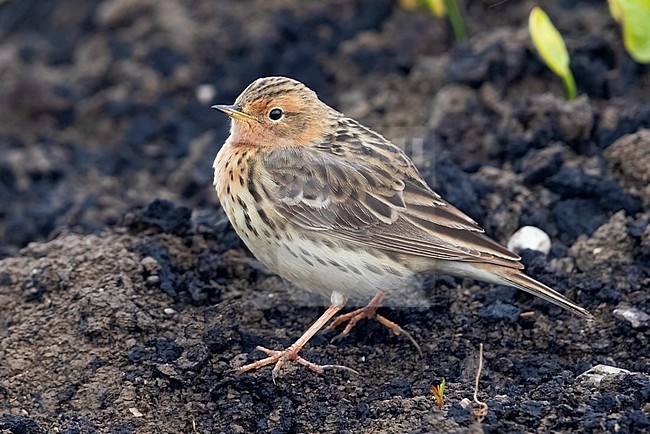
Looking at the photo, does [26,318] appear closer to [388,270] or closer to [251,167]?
[251,167]

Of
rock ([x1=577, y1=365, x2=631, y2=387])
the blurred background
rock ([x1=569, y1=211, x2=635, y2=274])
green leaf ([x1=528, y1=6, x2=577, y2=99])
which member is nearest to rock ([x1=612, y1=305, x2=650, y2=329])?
rock ([x1=577, y1=365, x2=631, y2=387])

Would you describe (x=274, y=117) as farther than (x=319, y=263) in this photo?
Yes

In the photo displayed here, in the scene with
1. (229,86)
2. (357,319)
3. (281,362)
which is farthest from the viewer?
(229,86)

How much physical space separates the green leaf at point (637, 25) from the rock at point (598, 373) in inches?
117

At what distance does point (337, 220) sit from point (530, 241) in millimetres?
1473

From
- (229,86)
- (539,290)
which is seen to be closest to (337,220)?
(539,290)

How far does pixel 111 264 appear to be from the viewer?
6344mm

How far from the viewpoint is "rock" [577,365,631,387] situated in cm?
530

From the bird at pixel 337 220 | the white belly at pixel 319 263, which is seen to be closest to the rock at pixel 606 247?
the bird at pixel 337 220

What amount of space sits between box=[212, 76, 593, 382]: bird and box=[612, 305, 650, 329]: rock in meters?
0.32

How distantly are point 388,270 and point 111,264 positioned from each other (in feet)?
5.66

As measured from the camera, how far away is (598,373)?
542cm

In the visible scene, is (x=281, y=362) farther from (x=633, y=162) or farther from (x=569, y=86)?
(x=569, y=86)

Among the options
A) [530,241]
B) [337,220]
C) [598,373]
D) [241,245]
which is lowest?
[598,373]
